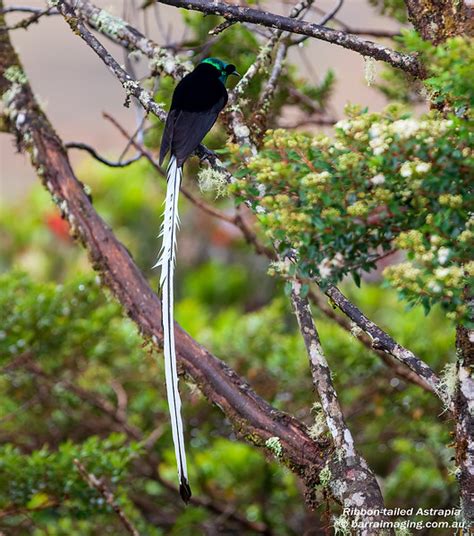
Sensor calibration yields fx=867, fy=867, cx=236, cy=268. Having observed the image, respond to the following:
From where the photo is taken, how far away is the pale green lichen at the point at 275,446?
2.70 meters

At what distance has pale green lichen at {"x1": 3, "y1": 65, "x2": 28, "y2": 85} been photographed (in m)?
3.55

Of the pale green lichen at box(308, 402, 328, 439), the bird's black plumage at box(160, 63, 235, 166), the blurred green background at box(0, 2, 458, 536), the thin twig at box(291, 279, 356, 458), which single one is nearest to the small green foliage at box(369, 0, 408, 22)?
the blurred green background at box(0, 2, 458, 536)

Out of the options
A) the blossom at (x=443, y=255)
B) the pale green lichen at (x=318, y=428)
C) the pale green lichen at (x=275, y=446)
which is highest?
the pale green lichen at (x=318, y=428)

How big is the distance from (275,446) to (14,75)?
189 cm

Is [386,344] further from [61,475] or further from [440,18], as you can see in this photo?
[61,475]

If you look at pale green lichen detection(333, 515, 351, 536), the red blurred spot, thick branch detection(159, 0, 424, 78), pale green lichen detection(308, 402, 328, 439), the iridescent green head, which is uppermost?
the red blurred spot

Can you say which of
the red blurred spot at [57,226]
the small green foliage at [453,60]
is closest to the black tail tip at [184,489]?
the small green foliage at [453,60]

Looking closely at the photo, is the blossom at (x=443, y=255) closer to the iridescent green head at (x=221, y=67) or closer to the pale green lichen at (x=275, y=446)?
the pale green lichen at (x=275, y=446)

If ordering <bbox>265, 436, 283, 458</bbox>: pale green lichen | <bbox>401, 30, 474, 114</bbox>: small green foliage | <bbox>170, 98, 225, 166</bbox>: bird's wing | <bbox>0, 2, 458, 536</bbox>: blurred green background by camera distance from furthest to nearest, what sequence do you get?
<bbox>0, 2, 458, 536</bbox>: blurred green background → <bbox>170, 98, 225, 166</bbox>: bird's wing → <bbox>265, 436, 283, 458</bbox>: pale green lichen → <bbox>401, 30, 474, 114</bbox>: small green foliage

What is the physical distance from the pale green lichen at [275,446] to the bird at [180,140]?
1.21 feet

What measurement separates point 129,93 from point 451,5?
1.01 m

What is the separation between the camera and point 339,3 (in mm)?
3391

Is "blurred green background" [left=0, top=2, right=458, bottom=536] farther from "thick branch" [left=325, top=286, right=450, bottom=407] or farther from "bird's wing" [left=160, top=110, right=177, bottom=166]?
"thick branch" [left=325, top=286, right=450, bottom=407]

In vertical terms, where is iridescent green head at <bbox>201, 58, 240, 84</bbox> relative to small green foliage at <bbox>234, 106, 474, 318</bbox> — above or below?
above
